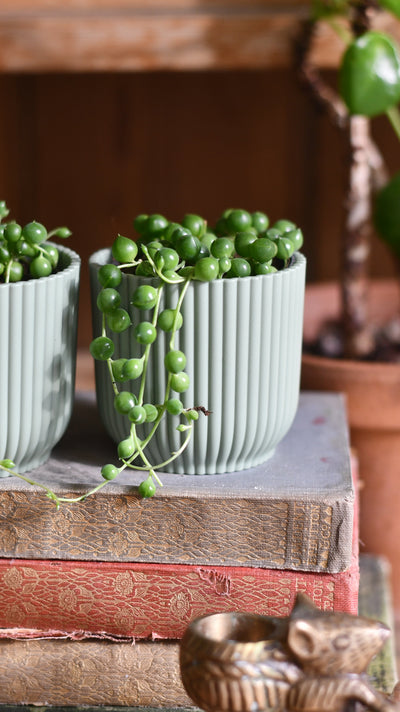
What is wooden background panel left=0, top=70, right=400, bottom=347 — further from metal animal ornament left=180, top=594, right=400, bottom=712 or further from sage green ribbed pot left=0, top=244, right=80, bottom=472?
metal animal ornament left=180, top=594, right=400, bottom=712

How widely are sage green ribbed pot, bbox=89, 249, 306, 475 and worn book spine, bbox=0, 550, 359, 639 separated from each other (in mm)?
77

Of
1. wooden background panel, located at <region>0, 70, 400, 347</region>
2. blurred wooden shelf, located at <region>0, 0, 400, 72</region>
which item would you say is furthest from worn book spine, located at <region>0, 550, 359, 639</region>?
wooden background panel, located at <region>0, 70, 400, 347</region>

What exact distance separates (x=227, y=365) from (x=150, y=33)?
44 cm

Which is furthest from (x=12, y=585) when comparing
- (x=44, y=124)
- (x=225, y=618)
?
(x=44, y=124)

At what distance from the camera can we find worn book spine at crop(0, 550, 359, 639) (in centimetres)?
57

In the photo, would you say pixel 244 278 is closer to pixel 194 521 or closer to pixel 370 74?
pixel 194 521

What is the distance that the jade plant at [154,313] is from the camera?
54 centimetres

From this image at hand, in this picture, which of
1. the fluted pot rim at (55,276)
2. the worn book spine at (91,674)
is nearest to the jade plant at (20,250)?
the fluted pot rim at (55,276)

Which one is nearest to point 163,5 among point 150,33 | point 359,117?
point 150,33

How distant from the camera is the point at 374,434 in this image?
855 mm

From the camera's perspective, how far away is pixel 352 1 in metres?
0.82

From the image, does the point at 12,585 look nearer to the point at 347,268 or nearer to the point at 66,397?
the point at 66,397

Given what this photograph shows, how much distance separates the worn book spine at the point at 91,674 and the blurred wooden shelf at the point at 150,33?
56 cm

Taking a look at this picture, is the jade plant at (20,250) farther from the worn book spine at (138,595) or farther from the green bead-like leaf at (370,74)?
the green bead-like leaf at (370,74)
